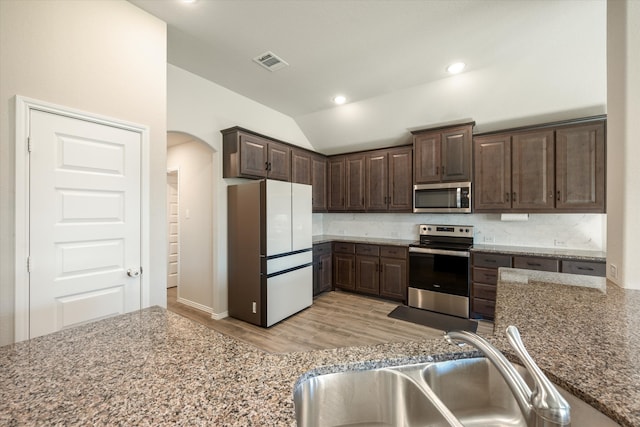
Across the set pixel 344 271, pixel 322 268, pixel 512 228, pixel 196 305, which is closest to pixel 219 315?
pixel 196 305

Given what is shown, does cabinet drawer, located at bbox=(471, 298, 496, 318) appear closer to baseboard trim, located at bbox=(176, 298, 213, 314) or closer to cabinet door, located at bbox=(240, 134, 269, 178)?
cabinet door, located at bbox=(240, 134, 269, 178)

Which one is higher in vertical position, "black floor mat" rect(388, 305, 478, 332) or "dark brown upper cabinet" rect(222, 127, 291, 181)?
"dark brown upper cabinet" rect(222, 127, 291, 181)

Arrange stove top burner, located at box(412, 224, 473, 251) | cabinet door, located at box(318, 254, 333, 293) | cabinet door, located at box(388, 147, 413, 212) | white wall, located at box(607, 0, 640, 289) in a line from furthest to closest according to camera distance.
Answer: cabinet door, located at box(318, 254, 333, 293), cabinet door, located at box(388, 147, 413, 212), stove top burner, located at box(412, 224, 473, 251), white wall, located at box(607, 0, 640, 289)

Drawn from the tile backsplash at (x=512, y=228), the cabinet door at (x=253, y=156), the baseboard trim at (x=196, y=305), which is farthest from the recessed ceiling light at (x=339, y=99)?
the baseboard trim at (x=196, y=305)

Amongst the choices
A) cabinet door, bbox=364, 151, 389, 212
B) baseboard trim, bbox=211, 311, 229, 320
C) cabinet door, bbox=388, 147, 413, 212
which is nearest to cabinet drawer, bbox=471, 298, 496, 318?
cabinet door, bbox=388, 147, 413, 212

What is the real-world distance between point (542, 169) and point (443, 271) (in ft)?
5.75

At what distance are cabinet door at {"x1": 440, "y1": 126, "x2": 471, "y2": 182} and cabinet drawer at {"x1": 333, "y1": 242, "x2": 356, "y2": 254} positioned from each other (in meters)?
1.76

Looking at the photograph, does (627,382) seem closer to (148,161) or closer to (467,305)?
(148,161)

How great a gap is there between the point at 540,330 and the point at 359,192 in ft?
12.1

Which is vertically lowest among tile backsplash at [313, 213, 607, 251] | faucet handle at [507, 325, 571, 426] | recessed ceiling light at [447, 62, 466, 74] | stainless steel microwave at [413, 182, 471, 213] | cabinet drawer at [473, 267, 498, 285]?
cabinet drawer at [473, 267, 498, 285]

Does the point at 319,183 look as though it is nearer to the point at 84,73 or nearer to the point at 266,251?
the point at 266,251

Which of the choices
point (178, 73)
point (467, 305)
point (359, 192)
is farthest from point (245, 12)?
point (467, 305)

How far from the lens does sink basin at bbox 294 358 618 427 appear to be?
79cm

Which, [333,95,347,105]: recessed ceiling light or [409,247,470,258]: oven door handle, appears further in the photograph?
[333,95,347,105]: recessed ceiling light
